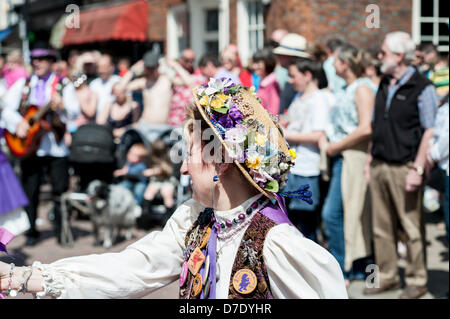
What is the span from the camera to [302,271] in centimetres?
225

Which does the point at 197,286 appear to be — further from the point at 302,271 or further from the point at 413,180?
the point at 413,180

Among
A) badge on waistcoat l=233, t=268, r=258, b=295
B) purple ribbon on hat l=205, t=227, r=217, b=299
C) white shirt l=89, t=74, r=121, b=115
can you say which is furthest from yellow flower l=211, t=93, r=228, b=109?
white shirt l=89, t=74, r=121, b=115

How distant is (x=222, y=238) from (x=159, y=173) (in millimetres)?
5568

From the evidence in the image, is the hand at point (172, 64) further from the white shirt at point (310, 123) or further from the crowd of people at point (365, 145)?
the white shirt at point (310, 123)

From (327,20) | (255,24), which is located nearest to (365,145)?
(327,20)

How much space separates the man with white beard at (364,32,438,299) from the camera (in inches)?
204

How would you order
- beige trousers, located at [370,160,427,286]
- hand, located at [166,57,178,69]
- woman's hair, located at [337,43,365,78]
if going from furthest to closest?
hand, located at [166,57,178,69], woman's hair, located at [337,43,365,78], beige trousers, located at [370,160,427,286]

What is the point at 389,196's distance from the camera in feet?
18.1

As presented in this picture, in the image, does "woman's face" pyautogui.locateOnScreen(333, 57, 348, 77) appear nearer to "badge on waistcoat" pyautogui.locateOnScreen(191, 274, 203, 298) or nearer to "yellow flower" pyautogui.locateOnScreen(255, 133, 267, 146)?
"yellow flower" pyautogui.locateOnScreen(255, 133, 267, 146)

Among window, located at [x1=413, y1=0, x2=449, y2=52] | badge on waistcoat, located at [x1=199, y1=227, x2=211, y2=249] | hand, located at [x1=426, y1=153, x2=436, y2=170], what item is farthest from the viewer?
window, located at [x1=413, y1=0, x2=449, y2=52]

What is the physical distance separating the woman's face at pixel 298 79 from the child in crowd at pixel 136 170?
3044 mm

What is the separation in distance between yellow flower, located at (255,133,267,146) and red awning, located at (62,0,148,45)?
561 inches

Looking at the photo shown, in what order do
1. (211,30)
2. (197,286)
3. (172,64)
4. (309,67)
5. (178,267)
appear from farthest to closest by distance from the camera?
(211,30), (172,64), (309,67), (178,267), (197,286)
